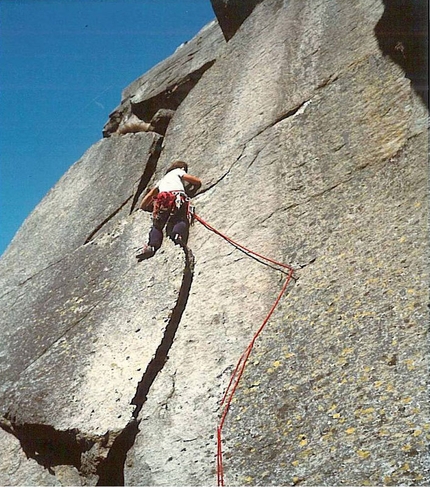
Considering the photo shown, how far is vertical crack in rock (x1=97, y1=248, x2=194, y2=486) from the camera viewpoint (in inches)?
163

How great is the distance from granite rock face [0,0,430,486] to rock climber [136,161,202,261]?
16 cm

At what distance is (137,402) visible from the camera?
4320 mm

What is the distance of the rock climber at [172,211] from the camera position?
18.5 ft

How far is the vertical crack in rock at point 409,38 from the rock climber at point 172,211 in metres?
2.63

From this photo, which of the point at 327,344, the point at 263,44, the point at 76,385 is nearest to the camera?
the point at 327,344

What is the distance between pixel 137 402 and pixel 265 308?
1396 mm

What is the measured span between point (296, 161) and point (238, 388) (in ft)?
8.40

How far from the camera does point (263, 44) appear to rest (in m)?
7.29

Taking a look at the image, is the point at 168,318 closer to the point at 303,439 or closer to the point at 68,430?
the point at 68,430

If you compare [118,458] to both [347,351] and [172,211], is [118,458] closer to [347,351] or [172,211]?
[347,351]

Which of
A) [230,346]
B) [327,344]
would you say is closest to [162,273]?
[230,346]

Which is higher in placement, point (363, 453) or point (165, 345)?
point (165, 345)

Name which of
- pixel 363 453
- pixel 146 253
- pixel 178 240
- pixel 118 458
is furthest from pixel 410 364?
pixel 146 253

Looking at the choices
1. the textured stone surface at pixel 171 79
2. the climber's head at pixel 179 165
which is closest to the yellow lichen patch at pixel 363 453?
the climber's head at pixel 179 165
